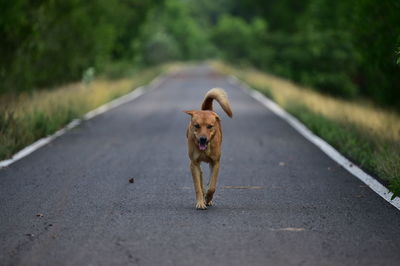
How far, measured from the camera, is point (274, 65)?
158 feet

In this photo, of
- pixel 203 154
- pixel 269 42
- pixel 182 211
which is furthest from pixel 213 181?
pixel 269 42

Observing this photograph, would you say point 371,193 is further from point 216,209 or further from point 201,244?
point 201,244

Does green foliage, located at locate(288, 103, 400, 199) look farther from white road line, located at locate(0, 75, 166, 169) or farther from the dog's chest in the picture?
white road line, located at locate(0, 75, 166, 169)

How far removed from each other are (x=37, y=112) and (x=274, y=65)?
3191 centimetres

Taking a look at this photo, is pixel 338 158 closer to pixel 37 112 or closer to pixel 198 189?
pixel 198 189

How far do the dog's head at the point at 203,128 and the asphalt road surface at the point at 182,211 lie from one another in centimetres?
75

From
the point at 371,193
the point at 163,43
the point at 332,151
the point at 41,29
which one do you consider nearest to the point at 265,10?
the point at 163,43

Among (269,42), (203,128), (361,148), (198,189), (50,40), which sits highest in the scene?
(203,128)

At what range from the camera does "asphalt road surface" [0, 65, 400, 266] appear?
6293 mm

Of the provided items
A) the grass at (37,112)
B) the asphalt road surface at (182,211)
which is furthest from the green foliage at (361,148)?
the grass at (37,112)

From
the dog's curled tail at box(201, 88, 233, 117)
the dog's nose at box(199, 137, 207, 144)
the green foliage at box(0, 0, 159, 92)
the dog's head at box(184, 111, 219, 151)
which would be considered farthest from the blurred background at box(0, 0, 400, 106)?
the dog's nose at box(199, 137, 207, 144)

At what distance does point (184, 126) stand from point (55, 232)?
38.2ft

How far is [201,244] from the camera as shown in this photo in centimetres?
662

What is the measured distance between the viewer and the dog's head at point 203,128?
8023mm
